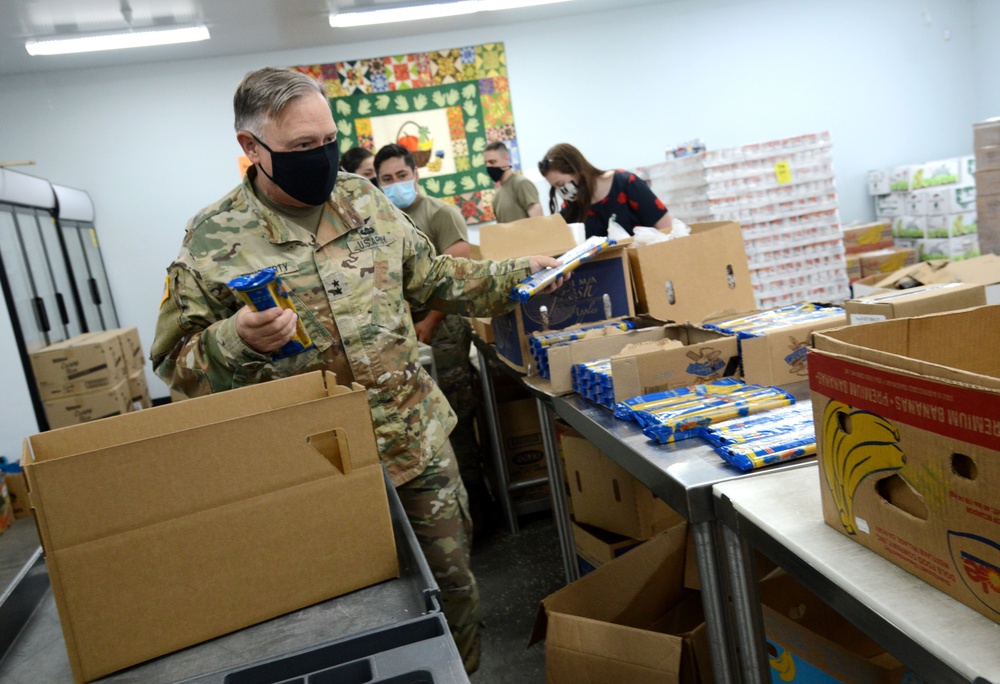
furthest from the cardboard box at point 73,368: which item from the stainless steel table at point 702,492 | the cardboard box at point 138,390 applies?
the stainless steel table at point 702,492

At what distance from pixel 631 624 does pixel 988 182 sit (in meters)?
2.22

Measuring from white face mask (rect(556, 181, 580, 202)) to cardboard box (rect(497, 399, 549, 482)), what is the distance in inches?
39.5

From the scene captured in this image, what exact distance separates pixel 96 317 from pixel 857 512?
6.55 metres

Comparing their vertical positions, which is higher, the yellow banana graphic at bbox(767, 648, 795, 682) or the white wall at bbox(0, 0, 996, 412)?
the white wall at bbox(0, 0, 996, 412)

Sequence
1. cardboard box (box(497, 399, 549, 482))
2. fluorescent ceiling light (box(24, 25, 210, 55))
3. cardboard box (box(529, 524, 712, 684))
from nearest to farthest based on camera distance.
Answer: cardboard box (box(529, 524, 712, 684))
cardboard box (box(497, 399, 549, 482))
fluorescent ceiling light (box(24, 25, 210, 55))

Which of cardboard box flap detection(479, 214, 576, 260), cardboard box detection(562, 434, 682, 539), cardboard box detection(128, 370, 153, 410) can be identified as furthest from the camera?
cardboard box detection(128, 370, 153, 410)

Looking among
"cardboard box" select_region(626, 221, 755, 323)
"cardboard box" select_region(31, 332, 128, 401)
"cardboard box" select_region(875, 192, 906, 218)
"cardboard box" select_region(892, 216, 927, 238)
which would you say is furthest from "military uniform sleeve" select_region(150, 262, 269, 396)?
"cardboard box" select_region(875, 192, 906, 218)

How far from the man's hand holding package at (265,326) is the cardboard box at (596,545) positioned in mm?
1124

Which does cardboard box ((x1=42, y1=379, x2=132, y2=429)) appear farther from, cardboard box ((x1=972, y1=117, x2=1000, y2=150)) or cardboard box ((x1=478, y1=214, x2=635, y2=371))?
cardboard box ((x1=972, y1=117, x2=1000, y2=150))

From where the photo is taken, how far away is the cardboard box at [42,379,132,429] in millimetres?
4551

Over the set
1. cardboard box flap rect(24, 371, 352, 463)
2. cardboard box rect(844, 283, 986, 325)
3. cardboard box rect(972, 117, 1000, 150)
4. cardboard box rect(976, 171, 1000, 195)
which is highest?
cardboard box rect(972, 117, 1000, 150)

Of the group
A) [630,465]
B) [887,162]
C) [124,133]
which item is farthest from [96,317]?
[887,162]

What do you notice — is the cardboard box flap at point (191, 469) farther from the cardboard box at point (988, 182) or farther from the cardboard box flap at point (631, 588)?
the cardboard box at point (988, 182)

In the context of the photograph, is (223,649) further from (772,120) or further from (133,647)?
(772,120)
